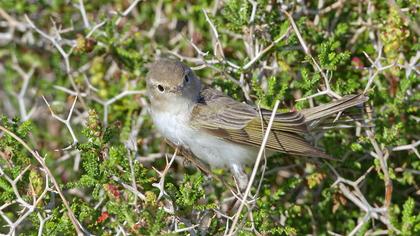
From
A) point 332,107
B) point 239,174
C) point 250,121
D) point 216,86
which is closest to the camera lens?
point 332,107

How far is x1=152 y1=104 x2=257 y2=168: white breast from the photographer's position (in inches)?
178

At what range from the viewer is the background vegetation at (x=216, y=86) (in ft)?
11.7

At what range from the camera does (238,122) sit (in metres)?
4.59

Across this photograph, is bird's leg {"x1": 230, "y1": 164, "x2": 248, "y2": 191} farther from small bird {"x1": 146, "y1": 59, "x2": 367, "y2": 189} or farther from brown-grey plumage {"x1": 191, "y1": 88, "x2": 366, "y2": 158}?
brown-grey plumage {"x1": 191, "y1": 88, "x2": 366, "y2": 158}

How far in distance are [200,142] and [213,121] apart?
18cm

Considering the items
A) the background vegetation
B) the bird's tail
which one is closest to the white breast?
the background vegetation

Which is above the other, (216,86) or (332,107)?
(332,107)

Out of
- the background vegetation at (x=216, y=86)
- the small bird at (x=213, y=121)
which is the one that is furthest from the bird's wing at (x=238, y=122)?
the background vegetation at (x=216, y=86)

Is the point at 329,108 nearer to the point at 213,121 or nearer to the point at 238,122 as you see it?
the point at 238,122

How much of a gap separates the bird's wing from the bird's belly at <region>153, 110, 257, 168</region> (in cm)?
5

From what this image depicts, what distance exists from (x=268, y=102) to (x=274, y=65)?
0.49m

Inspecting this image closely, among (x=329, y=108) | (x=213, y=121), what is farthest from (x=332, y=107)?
(x=213, y=121)

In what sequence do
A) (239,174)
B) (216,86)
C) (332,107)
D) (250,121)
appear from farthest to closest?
1. (216,86)
2. (239,174)
3. (250,121)
4. (332,107)

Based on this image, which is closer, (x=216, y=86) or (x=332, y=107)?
(x=332, y=107)
